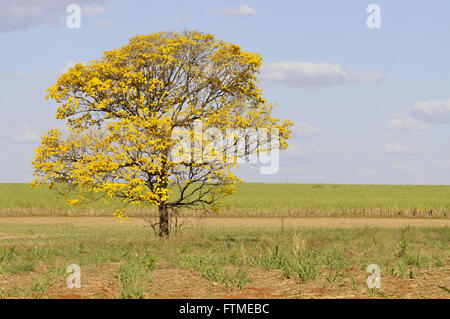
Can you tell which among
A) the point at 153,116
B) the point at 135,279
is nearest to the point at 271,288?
the point at 135,279

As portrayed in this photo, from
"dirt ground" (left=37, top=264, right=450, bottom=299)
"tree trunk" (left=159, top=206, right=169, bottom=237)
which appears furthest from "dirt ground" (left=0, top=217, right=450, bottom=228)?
"dirt ground" (left=37, top=264, right=450, bottom=299)

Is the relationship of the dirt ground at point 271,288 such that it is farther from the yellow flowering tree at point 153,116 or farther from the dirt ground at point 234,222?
the dirt ground at point 234,222

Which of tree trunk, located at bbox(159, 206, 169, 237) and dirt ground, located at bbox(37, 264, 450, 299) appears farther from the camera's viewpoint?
tree trunk, located at bbox(159, 206, 169, 237)

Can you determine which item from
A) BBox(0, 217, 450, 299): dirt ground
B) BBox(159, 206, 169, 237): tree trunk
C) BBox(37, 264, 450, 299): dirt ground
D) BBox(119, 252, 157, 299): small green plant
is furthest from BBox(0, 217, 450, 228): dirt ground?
BBox(37, 264, 450, 299): dirt ground

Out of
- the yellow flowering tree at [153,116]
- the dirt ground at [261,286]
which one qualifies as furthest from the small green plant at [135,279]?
the yellow flowering tree at [153,116]

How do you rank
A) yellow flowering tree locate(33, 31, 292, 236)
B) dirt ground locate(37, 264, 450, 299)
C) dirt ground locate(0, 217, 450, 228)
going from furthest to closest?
dirt ground locate(0, 217, 450, 228), yellow flowering tree locate(33, 31, 292, 236), dirt ground locate(37, 264, 450, 299)

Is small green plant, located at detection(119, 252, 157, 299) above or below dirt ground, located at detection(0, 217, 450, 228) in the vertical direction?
above

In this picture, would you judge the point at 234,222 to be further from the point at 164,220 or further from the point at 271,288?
the point at 271,288

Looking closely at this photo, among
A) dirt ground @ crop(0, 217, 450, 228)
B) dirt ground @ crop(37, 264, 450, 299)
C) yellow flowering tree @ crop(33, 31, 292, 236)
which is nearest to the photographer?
dirt ground @ crop(37, 264, 450, 299)

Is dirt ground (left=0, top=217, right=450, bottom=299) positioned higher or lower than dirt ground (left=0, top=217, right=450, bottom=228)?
higher

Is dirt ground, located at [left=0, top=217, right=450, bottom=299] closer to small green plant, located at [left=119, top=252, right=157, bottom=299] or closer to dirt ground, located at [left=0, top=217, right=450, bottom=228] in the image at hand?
small green plant, located at [left=119, top=252, right=157, bottom=299]

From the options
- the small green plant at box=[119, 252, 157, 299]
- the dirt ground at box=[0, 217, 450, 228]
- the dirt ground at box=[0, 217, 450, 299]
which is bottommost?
the dirt ground at box=[0, 217, 450, 228]

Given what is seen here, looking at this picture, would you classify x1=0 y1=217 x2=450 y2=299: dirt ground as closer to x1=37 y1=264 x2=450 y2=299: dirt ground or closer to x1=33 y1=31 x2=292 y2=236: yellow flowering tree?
x1=37 y1=264 x2=450 y2=299: dirt ground
